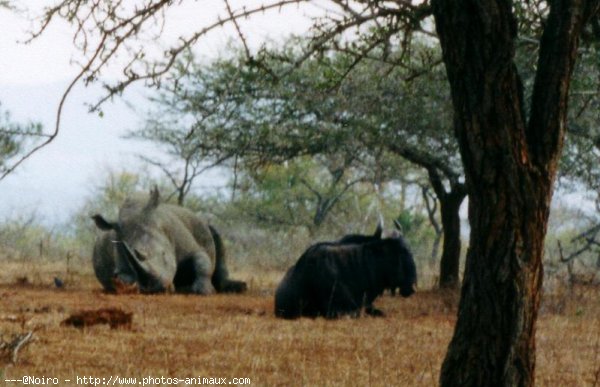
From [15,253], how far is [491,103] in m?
24.9

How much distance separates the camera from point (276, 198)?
40.3m

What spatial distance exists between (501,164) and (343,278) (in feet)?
25.5

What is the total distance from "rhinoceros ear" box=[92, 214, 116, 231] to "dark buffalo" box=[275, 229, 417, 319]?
16.8 feet

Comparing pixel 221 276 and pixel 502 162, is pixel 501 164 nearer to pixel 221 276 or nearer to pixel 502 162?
pixel 502 162

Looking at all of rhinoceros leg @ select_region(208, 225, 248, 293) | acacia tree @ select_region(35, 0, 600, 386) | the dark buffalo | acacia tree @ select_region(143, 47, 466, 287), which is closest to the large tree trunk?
acacia tree @ select_region(35, 0, 600, 386)

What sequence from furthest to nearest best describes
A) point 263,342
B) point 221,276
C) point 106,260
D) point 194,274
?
point 221,276, point 194,274, point 106,260, point 263,342

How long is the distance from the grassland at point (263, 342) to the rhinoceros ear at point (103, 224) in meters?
1.52

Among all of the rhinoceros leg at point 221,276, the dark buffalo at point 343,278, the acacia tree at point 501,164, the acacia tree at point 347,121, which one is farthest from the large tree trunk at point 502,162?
the rhinoceros leg at point 221,276

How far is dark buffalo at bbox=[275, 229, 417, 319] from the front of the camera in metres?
14.4

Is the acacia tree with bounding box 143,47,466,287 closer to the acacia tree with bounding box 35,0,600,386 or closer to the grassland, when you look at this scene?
the grassland

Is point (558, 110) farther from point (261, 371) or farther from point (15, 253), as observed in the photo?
point (15, 253)

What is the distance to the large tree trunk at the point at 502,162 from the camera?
6871mm

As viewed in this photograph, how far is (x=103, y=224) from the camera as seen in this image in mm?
19094

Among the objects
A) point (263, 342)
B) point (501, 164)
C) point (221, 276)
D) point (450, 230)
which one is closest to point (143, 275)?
point (221, 276)
